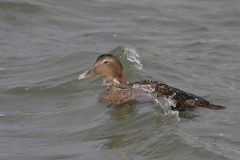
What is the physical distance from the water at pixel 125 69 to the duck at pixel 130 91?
194mm

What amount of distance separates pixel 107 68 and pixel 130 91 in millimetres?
669

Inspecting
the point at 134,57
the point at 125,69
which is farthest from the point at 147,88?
the point at 134,57

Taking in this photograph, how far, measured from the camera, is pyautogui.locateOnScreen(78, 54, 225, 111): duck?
237 inches

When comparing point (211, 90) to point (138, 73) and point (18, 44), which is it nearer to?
point (138, 73)

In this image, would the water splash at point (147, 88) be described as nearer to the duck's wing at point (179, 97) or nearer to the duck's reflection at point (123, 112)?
→ the duck's wing at point (179, 97)

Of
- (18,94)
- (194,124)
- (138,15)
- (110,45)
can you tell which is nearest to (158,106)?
(194,124)

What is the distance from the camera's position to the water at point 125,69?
188 inches

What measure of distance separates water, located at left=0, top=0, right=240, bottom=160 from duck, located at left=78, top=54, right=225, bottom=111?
194 millimetres

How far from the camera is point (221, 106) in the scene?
646cm

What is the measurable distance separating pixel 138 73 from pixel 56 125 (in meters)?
3.30

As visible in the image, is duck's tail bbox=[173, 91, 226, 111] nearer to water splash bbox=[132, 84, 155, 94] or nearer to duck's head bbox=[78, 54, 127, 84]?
water splash bbox=[132, 84, 155, 94]

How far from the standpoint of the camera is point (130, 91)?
6336mm

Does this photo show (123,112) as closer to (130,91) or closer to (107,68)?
(130,91)

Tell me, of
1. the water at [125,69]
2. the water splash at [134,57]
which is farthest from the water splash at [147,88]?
the water splash at [134,57]
